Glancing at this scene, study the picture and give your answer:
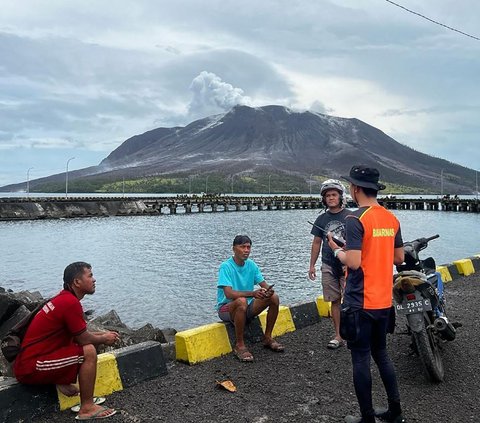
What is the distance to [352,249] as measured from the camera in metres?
3.80

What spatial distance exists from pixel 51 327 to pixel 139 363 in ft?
4.20

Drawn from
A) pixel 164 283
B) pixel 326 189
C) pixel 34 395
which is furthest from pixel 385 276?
pixel 164 283

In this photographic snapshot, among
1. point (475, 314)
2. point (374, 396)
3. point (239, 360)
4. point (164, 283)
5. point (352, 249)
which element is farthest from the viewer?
point (164, 283)

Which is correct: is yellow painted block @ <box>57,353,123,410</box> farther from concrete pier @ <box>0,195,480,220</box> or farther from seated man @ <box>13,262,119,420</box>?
concrete pier @ <box>0,195,480,220</box>

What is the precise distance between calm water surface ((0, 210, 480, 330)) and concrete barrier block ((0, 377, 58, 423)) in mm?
10126

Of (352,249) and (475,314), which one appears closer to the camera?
(352,249)

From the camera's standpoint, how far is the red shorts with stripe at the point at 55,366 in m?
4.11

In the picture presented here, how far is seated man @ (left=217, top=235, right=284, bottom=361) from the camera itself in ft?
18.4

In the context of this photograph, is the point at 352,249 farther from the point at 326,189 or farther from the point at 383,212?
the point at 326,189

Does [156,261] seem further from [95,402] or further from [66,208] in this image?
[66,208]

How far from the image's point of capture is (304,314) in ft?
23.6

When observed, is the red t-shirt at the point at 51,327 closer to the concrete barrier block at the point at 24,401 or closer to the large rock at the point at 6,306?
the concrete barrier block at the point at 24,401

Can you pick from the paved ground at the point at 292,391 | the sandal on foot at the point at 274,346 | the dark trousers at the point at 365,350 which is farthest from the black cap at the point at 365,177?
the sandal on foot at the point at 274,346

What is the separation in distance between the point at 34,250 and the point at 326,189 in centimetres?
3262
